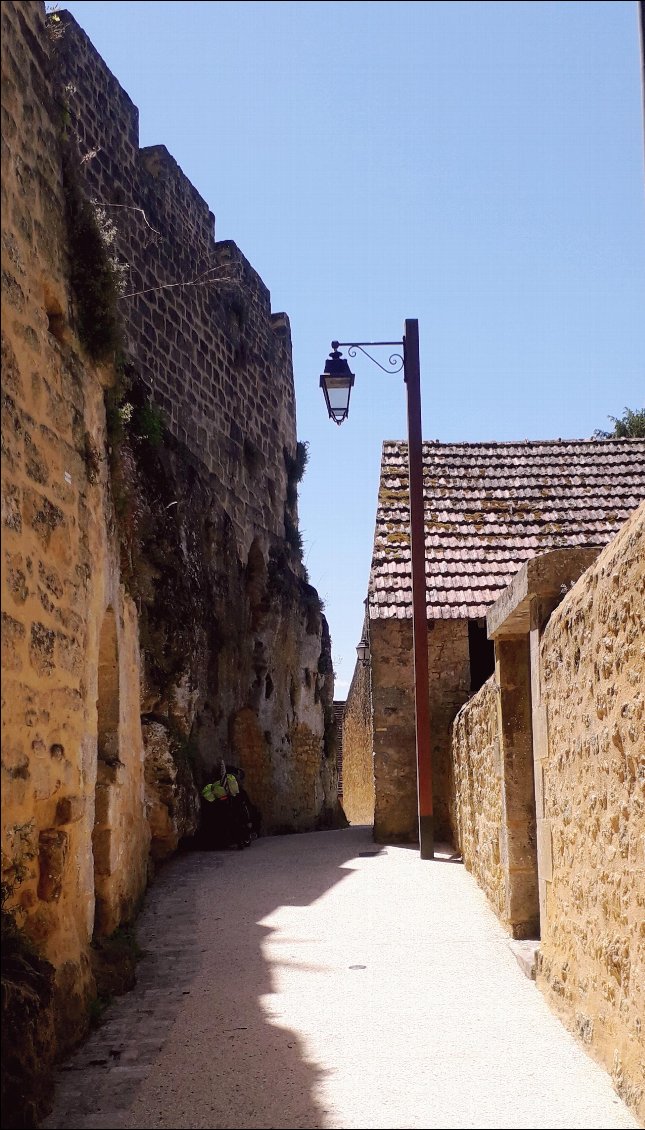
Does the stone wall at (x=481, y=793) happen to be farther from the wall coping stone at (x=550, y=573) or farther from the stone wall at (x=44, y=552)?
the stone wall at (x=44, y=552)

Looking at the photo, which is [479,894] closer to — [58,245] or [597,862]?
[597,862]

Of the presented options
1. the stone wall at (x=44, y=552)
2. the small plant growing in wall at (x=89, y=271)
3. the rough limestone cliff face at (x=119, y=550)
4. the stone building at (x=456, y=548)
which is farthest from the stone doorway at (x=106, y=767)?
the stone building at (x=456, y=548)

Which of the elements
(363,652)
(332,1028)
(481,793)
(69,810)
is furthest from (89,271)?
(363,652)

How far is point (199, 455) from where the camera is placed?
519 inches

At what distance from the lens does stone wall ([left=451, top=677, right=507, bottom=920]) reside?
6848 millimetres

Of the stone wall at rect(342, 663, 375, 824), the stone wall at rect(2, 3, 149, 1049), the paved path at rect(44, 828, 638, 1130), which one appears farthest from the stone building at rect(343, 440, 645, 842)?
the stone wall at rect(342, 663, 375, 824)

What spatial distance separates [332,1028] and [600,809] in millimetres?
1701

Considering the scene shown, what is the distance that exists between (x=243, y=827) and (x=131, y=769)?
3.49 meters

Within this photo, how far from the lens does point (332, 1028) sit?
4840mm

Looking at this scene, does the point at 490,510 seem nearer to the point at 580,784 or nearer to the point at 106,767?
the point at 106,767

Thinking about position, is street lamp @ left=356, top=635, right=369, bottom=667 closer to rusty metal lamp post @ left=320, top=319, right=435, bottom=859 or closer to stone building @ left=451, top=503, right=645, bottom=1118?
rusty metal lamp post @ left=320, top=319, right=435, bottom=859

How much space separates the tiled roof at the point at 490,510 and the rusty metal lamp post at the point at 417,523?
1157 millimetres

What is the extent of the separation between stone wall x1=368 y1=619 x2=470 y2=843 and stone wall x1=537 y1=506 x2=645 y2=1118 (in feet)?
18.6

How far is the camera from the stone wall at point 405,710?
1098cm
